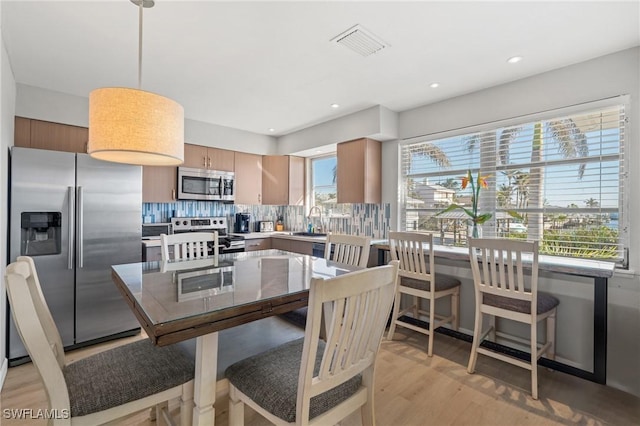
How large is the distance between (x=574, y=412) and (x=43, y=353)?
9.07 ft

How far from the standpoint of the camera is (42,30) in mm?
2059

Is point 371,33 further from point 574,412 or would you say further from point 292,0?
point 574,412

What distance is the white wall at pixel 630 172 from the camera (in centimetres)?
218

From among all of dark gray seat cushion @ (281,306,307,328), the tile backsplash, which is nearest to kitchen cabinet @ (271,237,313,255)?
the tile backsplash

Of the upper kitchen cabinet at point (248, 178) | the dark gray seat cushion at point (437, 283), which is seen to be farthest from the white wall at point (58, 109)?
the dark gray seat cushion at point (437, 283)

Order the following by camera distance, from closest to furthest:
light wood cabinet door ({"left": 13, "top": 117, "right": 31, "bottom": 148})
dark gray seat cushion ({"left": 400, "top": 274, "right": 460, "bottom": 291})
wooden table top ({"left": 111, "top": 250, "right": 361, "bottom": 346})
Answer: wooden table top ({"left": 111, "top": 250, "right": 361, "bottom": 346})
dark gray seat cushion ({"left": 400, "top": 274, "right": 460, "bottom": 291})
light wood cabinet door ({"left": 13, "top": 117, "right": 31, "bottom": 148})

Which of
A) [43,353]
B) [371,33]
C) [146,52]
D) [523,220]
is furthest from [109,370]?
[523,220]

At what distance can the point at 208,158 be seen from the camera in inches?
167

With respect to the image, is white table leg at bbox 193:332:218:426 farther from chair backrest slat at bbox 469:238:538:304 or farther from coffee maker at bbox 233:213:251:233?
coffee maker at bbox 233:213:251:233

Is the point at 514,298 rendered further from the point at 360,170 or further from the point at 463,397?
the point at 360,170

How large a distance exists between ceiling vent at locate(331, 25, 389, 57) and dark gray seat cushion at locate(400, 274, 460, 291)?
6.48ft

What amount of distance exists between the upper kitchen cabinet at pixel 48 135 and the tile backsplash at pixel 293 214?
100 cm

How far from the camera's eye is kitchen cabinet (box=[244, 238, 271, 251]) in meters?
4.33

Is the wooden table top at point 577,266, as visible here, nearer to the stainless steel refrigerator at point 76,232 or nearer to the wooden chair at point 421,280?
the wooden chair at point 421,280
